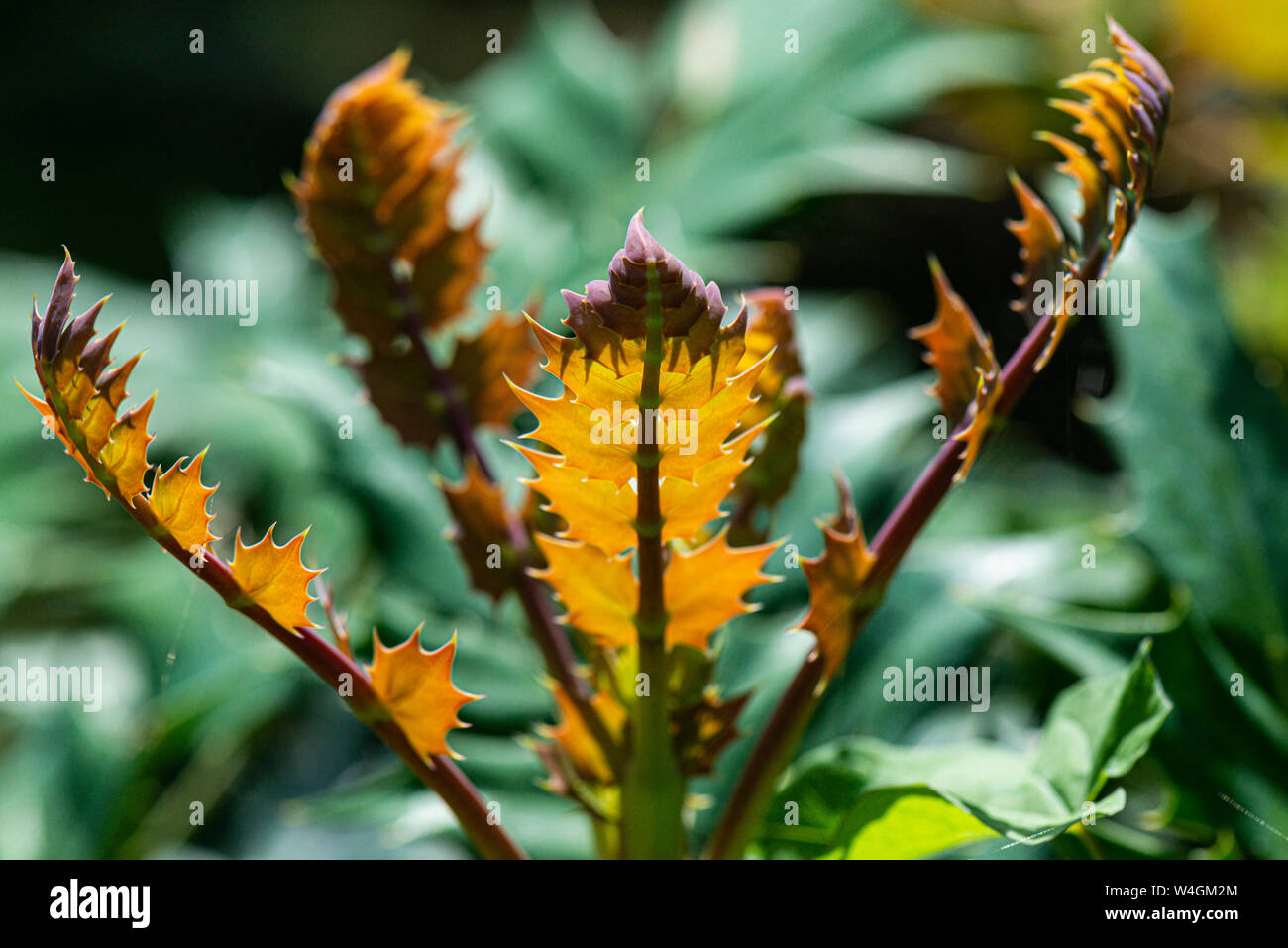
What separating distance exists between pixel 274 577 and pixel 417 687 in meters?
0.05

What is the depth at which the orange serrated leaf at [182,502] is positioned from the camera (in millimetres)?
259

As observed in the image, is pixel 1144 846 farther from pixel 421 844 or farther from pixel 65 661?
pixel 65 661

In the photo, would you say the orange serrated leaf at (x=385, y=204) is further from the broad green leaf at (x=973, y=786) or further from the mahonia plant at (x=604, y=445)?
the broad green leaf at (x=973, y=786)

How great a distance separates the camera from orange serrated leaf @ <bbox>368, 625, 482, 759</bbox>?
289 millimetres

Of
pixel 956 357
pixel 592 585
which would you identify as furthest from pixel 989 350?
pixel 592 585

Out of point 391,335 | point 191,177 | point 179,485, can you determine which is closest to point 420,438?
point 391,335

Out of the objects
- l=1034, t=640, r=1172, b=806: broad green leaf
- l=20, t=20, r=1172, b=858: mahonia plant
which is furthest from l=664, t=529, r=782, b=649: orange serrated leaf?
l=1034, t=640, r=1172, b=806: broad green leaf

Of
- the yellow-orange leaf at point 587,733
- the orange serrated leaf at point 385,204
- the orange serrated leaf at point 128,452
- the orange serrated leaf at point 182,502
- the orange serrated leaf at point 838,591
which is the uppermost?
the orange serrated leaf at point 385,204

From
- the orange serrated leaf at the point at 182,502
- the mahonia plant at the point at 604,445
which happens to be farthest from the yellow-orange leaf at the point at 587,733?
the orange serrated leaf at the point at 182,502

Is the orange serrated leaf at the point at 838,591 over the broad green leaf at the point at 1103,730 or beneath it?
over

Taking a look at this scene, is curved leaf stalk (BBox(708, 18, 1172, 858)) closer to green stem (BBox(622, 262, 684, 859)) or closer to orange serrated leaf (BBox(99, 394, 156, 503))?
green stem (BBox(622, 262, 684, 859))

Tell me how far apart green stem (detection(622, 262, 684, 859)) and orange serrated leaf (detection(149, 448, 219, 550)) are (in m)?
0.11

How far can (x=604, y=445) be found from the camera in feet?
0.82
